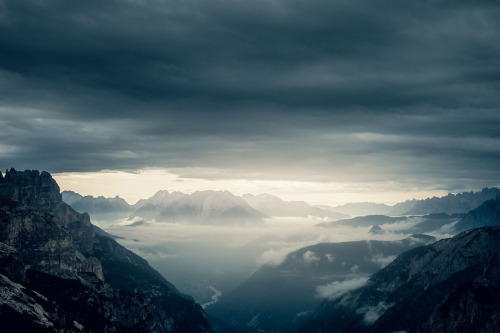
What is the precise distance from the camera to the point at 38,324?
19875 cm

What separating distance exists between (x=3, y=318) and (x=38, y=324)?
2185 cm

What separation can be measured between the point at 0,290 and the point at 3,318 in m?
24.2

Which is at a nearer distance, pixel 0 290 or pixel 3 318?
pixel 3 318

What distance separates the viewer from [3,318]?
18025cm

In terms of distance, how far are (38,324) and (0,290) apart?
83.5 ft

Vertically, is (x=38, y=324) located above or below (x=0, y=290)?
below

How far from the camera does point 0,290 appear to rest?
199375 mm

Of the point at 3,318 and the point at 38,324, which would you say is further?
the point at 38,324
